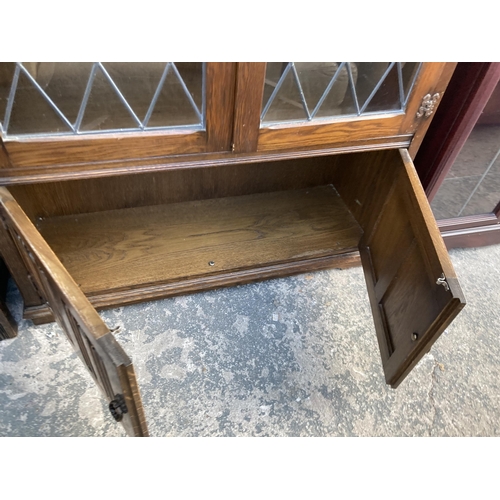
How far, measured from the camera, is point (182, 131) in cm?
84

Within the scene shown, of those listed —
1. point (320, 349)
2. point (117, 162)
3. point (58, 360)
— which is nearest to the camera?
point (117, 162)

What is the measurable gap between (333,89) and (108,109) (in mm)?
466

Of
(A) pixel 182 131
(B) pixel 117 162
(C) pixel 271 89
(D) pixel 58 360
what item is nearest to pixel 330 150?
(C) pixel 271 89

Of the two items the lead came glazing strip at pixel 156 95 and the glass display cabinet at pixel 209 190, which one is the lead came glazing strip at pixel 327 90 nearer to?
the glass display cabinet at pixel 209 190

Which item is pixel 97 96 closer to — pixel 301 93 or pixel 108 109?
pixel 108 109

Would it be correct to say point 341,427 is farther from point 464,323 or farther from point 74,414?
point 74,414

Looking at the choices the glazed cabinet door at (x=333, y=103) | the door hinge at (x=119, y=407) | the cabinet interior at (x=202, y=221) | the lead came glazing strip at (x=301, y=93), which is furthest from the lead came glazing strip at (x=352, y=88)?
the door hinge at (x=119, y=407)

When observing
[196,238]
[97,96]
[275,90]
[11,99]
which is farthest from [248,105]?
[196,238]

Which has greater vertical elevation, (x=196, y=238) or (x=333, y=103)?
(x=333, y=103)

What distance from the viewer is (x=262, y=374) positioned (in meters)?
1.14

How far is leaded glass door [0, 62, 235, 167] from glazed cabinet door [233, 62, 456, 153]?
0.20 feet

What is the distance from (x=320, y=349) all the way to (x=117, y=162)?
0.76 meters

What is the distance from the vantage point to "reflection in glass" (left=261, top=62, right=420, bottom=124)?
32.7 inches

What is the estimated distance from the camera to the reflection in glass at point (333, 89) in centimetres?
83
